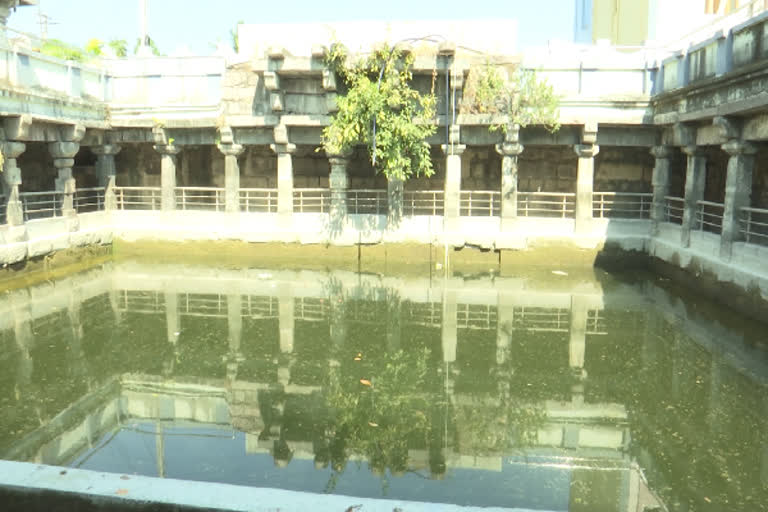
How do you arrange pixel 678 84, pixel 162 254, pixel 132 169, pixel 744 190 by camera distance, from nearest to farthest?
pixel 744 190, pixel 678 84, pixel 162 254, pixel 132 169

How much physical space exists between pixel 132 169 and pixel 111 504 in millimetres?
17006

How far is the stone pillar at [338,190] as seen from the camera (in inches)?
553

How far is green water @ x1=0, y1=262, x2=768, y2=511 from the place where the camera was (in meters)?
4.95

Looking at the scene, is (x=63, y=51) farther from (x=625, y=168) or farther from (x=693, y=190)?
(x=693, y=190)

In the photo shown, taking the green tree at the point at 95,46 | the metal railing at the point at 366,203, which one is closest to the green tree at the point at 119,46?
the green tree at the point at 95,46

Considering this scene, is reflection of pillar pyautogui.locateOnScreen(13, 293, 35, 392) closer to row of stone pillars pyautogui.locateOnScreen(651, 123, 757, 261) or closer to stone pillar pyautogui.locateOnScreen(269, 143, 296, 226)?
stone pillar pyautogui.locateOnScreen(269, 143, 296, 226)

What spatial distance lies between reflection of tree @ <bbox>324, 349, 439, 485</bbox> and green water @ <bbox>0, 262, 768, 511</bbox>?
26 millimetres

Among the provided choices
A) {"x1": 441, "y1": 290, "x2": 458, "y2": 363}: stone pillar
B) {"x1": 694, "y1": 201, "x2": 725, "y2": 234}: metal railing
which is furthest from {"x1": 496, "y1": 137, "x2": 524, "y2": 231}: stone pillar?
{"x1": 694, "y1": 201, "x2": 725, "y2": 234}: metal railing

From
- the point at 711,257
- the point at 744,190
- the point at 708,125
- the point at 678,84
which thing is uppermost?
the point at 678,84

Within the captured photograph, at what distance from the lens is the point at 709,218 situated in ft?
46.6

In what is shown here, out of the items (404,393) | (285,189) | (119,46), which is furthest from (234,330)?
(119,46)

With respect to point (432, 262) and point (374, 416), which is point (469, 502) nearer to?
point (374, 416)

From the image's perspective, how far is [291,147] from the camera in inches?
557

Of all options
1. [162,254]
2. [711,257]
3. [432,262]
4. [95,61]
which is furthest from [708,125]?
[95,61]
